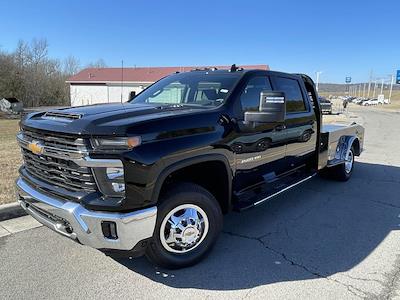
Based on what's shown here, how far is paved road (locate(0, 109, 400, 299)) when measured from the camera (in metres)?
3.12

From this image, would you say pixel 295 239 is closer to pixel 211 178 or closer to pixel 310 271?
pixel 310 271

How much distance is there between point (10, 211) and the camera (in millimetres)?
4691

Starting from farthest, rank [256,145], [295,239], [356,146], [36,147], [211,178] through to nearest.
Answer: [356,146] < [295,239] < [256,145] < [211,178] < [36,147]

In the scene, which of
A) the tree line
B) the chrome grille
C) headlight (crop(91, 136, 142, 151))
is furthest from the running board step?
the tree line

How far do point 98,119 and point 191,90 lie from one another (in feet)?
5.59

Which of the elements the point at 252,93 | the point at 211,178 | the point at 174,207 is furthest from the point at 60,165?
the point at 252,93

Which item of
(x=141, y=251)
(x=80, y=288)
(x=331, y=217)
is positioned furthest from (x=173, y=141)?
(x=331, y=217)

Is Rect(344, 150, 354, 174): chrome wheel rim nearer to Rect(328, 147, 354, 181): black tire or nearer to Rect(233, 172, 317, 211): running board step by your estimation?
Rect(328, 147, 354, 181): black tire

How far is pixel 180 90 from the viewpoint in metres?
4.60

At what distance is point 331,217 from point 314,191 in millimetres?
1307

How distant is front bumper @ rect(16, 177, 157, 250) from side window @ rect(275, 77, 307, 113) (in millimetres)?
2751

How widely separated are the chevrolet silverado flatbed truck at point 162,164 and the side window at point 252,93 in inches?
0.5

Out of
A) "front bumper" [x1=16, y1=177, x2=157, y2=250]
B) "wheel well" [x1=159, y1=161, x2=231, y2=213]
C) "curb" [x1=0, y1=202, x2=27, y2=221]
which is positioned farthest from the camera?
"curb" [x1=0, y1=202, x2=27, y2=221]

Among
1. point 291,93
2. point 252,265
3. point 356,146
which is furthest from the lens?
point 356,146
